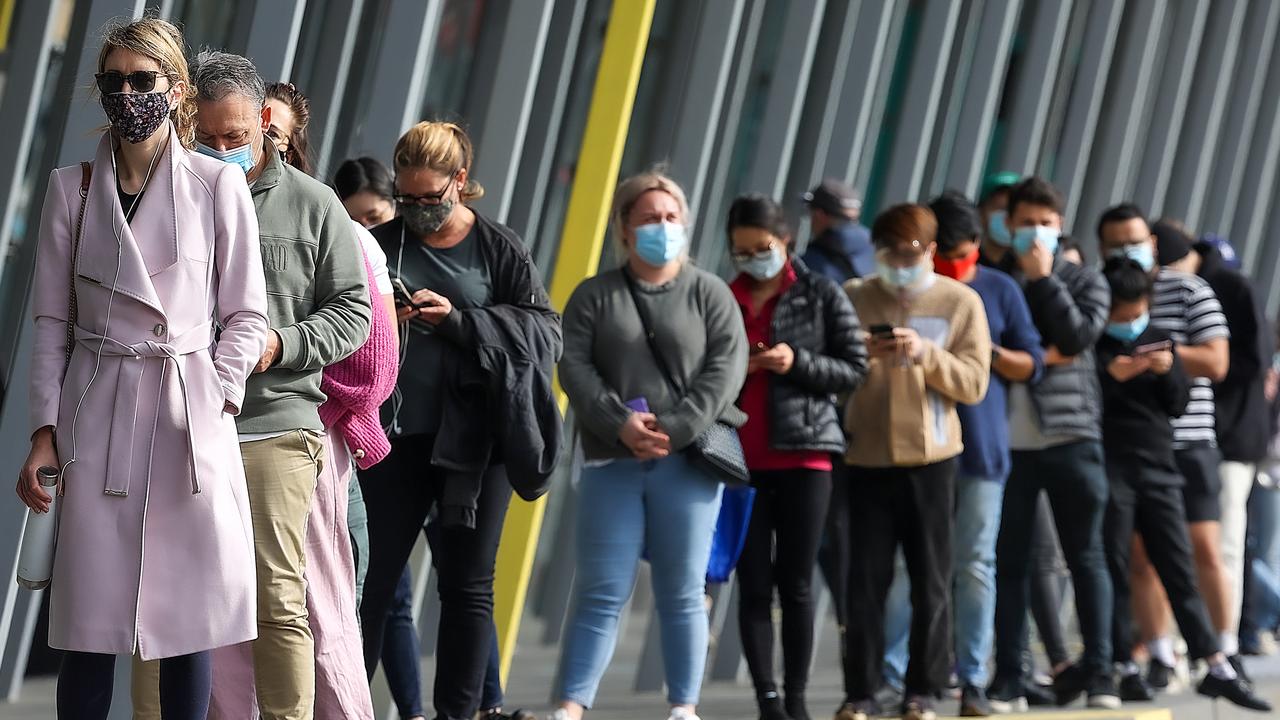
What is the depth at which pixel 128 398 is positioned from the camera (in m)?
4.04

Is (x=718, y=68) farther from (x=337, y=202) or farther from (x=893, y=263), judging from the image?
(x=337, y=202)

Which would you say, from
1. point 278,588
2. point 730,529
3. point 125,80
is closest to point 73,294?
point 125,80

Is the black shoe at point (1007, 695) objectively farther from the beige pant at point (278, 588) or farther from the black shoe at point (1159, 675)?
the beige pant at point (278, 588)

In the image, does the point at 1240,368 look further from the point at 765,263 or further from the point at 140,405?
the point at 140,405

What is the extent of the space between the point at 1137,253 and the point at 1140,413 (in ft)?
2.10

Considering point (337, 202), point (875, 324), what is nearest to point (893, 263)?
point (875, 324)

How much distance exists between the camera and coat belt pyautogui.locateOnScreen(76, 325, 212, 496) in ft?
13.2

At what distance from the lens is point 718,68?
8.42m

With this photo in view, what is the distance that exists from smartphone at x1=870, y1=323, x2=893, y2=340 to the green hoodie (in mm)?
2524

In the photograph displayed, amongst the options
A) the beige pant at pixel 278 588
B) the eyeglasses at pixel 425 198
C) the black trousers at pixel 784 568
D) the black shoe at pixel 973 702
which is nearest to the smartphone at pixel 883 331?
the black trousers at pixel 784 568

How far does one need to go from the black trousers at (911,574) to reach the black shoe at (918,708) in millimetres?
22

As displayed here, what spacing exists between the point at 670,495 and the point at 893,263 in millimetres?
1310

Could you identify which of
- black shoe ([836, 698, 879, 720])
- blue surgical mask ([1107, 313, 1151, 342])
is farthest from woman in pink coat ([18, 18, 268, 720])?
blue surgical mask ([1107, 313, 1151, 342])

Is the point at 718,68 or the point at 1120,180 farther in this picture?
the point at 1120,180
